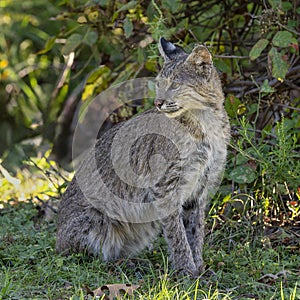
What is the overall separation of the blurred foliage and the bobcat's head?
381mm

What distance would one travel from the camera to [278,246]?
16.6 ft

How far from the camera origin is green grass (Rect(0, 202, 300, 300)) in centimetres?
412

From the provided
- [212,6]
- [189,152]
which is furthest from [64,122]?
[189,152]

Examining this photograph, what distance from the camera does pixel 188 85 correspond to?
4695mm

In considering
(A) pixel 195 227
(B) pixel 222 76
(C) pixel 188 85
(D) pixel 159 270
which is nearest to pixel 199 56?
(C) pixel 188 85

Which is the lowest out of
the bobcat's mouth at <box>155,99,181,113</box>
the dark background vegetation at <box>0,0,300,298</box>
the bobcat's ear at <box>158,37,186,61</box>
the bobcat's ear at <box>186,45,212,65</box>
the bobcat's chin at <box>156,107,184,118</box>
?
the dark background vegetation at <box>0,0,300,298</box>

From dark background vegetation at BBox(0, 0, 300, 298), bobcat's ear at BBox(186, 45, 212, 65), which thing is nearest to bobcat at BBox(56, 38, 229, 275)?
bobcat's ear at BBox(186, 45, 212, 65)

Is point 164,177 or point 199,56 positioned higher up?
point 199,56

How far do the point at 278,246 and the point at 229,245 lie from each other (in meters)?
0.36

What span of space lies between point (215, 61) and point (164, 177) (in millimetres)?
1751

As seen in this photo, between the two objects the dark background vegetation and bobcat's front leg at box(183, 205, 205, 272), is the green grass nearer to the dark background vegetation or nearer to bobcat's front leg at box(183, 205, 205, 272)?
bobcat's front leg at box(183, 205, 205, 272)

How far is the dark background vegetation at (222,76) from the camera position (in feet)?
17.8

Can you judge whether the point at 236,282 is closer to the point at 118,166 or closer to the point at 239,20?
the point at 118,166

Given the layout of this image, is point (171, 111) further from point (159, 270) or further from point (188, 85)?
point (159, 270)
